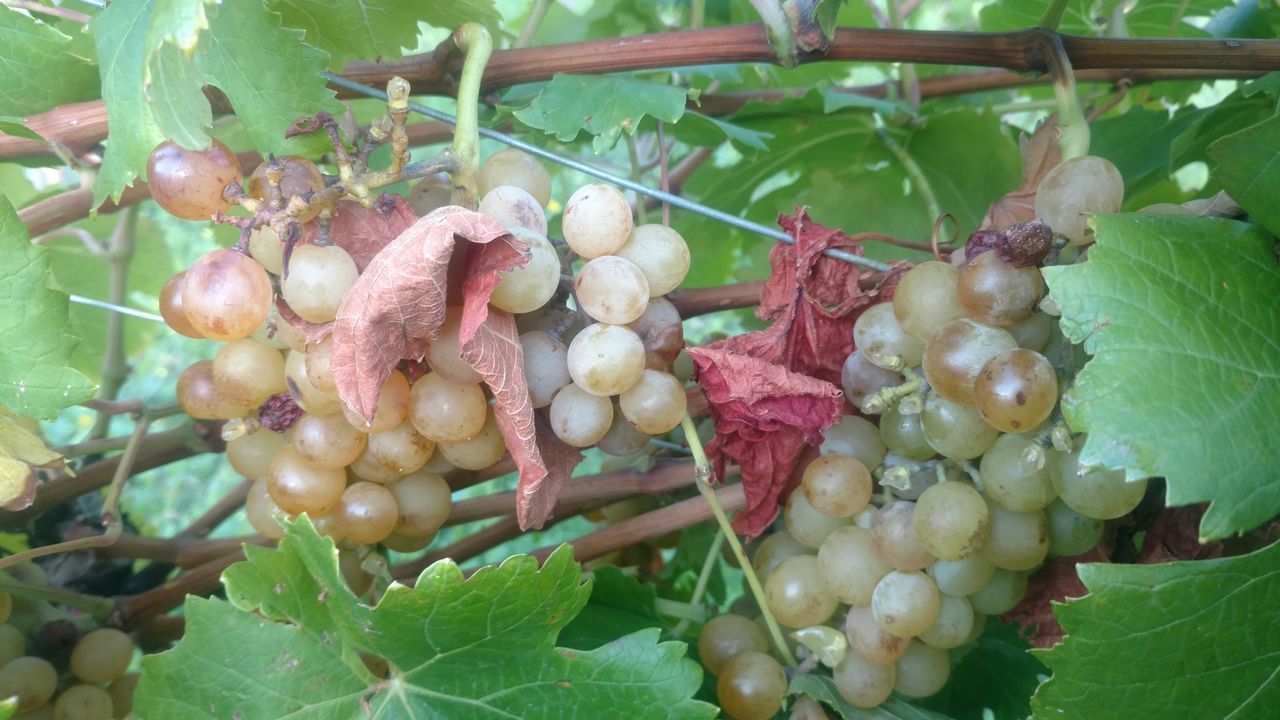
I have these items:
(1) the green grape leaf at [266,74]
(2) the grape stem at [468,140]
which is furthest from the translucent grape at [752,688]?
(1) the green grape leaf at [266,74]

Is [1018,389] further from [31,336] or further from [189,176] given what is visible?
[31,336]

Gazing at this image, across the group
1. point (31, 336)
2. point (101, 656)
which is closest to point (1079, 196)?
point (31, 336)

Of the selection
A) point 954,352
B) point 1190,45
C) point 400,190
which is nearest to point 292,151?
point 954,352

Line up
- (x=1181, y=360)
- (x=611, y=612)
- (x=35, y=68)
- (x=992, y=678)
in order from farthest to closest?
(x=992, y=678) < (x=611, y=612) < (x=35, y=68) < (x=1181, y=360)

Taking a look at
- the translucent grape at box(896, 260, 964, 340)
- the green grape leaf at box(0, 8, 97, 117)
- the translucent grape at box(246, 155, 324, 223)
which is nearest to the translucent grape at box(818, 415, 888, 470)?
the translucent grape at box(896, 260, 964, 340)

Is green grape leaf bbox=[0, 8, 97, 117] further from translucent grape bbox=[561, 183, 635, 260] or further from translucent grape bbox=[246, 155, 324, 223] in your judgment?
translucent grape bbox=[561, 183, 635, 260]

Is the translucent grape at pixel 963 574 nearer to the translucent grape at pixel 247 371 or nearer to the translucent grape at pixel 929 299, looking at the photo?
the translucent grape at pixel 929 299
